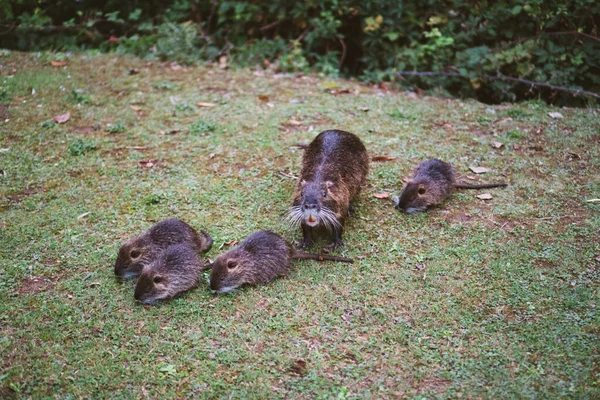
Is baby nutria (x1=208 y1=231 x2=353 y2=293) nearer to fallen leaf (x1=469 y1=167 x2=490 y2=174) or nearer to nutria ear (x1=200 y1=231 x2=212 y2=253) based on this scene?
nutria ear (x1=200 y1=231 x2=212 y2=253)

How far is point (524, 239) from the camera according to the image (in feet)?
14.3

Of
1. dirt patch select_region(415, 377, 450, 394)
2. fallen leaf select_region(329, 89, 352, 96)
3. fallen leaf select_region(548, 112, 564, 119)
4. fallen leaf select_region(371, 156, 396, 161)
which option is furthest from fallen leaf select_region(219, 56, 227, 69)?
dirt patch select_region(415, 377, 450, 394)

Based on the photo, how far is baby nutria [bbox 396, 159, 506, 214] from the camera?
477 centimetres

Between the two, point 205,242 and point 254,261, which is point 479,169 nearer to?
point 254,261

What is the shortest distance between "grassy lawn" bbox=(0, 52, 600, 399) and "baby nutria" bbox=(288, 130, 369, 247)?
0.25 m

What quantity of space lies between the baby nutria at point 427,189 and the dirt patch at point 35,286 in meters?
3.04

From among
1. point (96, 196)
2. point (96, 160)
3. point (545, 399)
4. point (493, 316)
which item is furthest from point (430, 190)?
point (96, 160)

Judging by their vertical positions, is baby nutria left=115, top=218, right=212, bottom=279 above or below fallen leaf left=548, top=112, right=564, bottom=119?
below

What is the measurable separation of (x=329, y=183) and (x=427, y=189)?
1007 mm

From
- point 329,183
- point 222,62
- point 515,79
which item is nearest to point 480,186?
point 329,183

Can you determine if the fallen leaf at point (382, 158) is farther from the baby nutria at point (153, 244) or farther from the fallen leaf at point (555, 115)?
the fallen leaf at point (555, 115)

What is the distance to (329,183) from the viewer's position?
14.3 feet

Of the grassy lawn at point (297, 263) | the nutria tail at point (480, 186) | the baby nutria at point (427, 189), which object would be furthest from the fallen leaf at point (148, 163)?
the nutria tail at point (480, 186)

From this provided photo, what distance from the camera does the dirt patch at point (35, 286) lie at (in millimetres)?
3824
